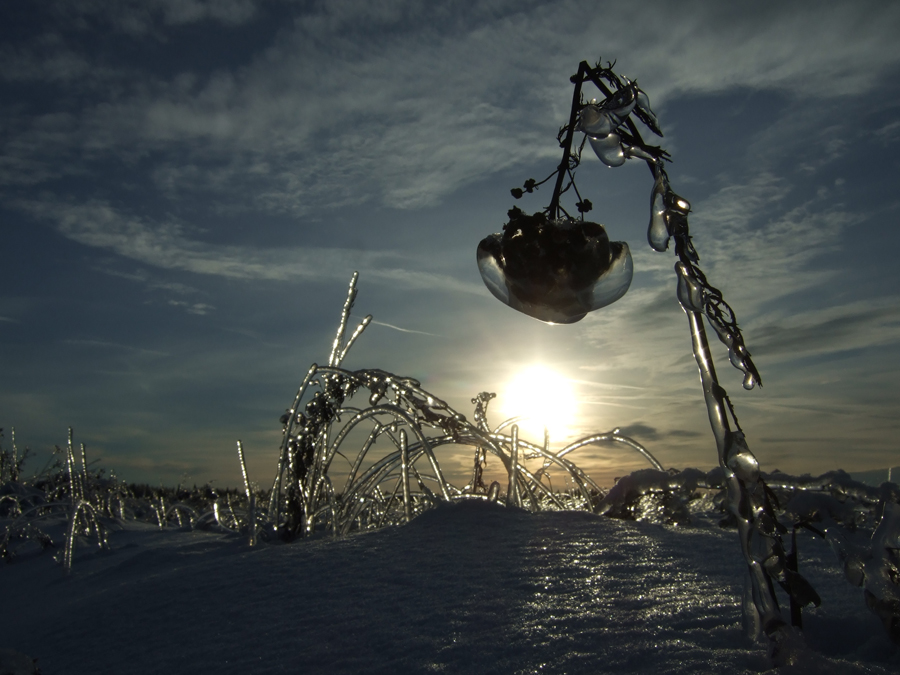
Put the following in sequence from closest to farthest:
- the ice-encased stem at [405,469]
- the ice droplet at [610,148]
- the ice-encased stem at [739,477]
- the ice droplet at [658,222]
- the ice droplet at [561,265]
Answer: the ice-encased stem at [739,477]
the ice droplet at [658,222]
the ice droplet at [610,148]
the ice droplet at [561,265]
the ice-encased stem at [405,469]

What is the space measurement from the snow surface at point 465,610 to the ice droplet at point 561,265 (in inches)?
30.5

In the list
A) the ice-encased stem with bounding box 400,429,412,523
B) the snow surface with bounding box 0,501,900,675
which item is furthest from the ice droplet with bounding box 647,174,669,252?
the ice-encased stem with bounding box 400,429,412,523

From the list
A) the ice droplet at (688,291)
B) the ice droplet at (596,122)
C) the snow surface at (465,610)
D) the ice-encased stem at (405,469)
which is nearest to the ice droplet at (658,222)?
the ice droplet at (688,291)

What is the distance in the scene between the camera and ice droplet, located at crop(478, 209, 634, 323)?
180 centimetres

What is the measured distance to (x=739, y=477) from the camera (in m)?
1.21

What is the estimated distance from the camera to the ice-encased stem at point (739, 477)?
3.86ft

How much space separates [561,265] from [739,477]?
2.64 ft

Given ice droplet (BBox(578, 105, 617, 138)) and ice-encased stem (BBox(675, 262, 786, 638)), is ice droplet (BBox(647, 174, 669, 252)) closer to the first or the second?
ice-encased stem (BBox(675, 262, 786, 638))

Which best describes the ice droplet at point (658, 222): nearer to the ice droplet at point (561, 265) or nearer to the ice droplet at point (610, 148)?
the ice droplet at point (610, 148)

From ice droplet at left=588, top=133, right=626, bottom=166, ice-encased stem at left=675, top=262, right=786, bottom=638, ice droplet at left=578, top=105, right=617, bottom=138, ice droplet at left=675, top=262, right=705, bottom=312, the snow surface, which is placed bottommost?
the snow surface

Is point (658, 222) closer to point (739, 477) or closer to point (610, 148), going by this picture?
point (610, 148)

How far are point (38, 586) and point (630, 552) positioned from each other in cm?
333

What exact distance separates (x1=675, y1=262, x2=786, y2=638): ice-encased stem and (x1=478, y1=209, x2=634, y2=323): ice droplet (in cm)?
51

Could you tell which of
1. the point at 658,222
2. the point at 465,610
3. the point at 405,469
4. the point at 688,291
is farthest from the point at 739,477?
the point at 405,469
